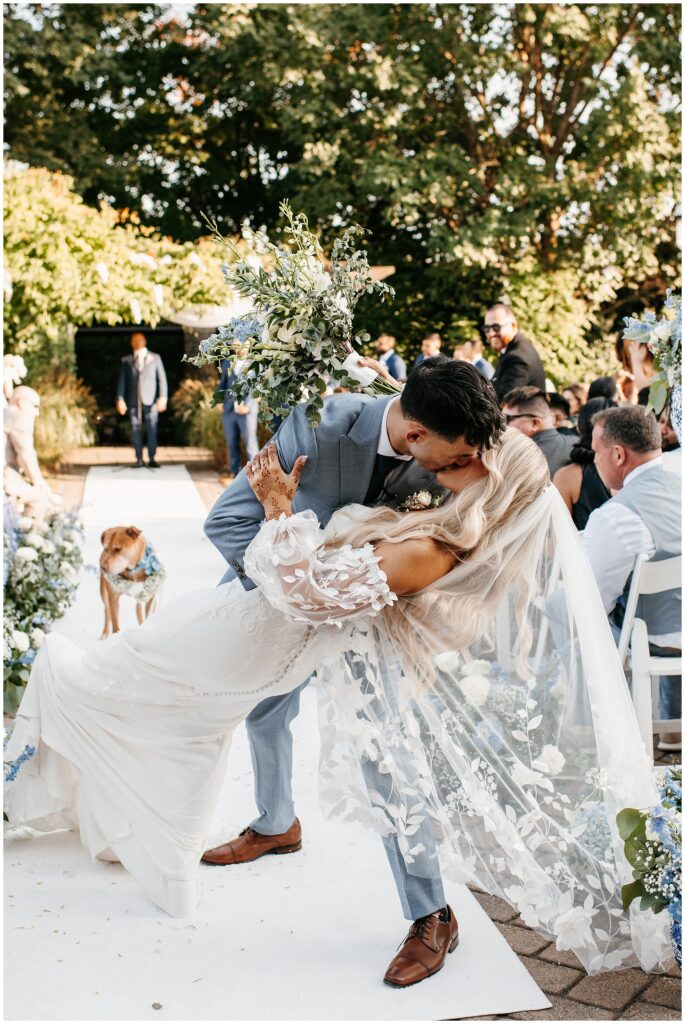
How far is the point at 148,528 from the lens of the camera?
9695 mm

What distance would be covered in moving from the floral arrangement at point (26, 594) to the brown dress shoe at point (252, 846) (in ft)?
3.72

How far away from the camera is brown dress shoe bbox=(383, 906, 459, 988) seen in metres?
2.78

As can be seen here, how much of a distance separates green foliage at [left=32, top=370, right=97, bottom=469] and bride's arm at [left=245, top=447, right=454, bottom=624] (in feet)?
39.6

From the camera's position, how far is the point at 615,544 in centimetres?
380

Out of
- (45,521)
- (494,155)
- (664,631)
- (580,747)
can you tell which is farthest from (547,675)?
(494,155)

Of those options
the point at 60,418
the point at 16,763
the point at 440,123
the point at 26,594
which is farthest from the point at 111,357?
the point at 16,763

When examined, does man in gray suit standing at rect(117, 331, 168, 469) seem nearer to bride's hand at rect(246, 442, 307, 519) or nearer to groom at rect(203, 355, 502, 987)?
groom at rect(203, 355, 502, 987)

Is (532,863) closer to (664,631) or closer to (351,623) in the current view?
(351,623)

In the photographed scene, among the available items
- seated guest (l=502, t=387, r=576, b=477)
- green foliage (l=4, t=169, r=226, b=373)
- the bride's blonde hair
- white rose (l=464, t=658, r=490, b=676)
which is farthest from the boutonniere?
green foliage (l=4, t=169, r=226, b=373)

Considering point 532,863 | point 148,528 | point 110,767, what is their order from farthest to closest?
point 148,528, point 110,767, point 532,863

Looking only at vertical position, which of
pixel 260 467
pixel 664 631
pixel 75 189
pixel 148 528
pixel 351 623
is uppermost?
pixel 75 189

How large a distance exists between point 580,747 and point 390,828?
22.0 inches

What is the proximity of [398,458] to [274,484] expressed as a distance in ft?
1.22

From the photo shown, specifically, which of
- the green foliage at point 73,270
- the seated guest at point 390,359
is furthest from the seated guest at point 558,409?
the green foliage at point 73,270
